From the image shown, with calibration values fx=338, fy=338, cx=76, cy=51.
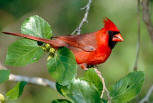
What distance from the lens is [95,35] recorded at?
343 cm

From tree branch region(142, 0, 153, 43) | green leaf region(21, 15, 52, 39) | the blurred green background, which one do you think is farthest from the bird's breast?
the blurred green background

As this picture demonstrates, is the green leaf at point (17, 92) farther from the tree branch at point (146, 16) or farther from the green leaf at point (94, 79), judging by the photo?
the tree branch at point (146, 16)

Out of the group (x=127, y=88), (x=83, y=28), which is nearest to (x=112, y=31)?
(x=127, y=88)

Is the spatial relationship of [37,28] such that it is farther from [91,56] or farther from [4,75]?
[91,56]

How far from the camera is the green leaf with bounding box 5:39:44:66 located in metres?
2.20

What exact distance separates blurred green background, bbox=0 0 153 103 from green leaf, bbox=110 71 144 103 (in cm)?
274

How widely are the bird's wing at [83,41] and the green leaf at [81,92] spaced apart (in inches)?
45.4

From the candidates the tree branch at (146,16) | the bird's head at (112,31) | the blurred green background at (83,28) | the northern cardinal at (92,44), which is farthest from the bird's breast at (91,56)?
the blurred green background at (83,28)

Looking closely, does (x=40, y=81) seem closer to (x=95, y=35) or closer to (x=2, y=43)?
(x=95, y=35)

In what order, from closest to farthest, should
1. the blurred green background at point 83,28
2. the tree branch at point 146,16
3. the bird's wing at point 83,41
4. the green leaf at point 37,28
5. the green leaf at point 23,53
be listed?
the green leaf at point 23,53, the green leaf at point 37,28, the bird's wing at point 83,41, the tree branch at point 146,16, the blurred green background at point 83,28

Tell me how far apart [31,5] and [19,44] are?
3.63m

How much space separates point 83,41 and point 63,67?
3.86 feet

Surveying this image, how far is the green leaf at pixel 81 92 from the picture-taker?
1928mm

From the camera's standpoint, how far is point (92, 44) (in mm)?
3338
